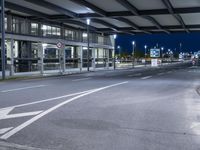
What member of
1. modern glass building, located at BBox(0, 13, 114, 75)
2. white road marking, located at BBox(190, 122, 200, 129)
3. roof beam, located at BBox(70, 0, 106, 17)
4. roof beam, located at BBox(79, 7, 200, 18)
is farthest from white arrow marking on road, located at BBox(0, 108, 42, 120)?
roof beam, located at BBox(79, 7, 200, 18)

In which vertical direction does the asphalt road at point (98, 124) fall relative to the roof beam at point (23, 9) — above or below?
below

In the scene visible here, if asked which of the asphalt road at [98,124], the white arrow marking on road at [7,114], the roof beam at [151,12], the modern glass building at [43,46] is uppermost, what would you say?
the roof beam at [151,12]

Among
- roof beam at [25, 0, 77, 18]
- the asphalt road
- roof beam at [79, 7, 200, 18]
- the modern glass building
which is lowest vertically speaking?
the asphalt road

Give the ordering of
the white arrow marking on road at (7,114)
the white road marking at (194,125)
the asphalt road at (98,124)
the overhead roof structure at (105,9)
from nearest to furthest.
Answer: the asphalt road at (98,124)
the white road marking at (194,125)
the white arrow marking on road at (7,114)
the overhead roof structure at (105,9)

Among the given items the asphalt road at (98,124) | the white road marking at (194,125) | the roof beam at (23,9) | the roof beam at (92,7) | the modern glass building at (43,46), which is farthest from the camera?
the modern glass building at (43,46)

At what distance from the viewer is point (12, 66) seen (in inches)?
1297

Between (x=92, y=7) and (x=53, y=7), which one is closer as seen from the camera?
(x=53, y=7)

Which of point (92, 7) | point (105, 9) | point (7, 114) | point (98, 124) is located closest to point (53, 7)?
point (92, 7)

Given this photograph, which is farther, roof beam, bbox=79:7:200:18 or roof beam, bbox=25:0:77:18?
roof beam, bbox=79:7:200:18

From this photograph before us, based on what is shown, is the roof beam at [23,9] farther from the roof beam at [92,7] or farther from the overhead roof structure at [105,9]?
the roof beam at [92,7]

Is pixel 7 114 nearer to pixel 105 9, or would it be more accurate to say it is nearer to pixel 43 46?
pixel 105 9

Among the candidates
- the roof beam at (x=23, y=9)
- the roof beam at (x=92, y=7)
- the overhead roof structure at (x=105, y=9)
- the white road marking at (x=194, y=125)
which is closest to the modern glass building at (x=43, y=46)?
the overhead roof structure at (x=105, y=9)

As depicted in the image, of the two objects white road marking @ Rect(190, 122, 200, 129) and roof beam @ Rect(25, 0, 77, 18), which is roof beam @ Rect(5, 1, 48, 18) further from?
white road marking @ Rect(190, 122, 200, 129)

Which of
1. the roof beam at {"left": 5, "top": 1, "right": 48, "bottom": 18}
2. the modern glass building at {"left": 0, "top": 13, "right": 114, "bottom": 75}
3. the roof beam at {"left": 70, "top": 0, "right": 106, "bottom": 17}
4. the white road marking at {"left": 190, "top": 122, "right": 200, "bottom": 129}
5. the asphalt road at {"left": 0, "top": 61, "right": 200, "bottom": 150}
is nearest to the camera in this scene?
the asphalt road at {"left": 0, "top": 61, "right": 200, "bottom": 150}
